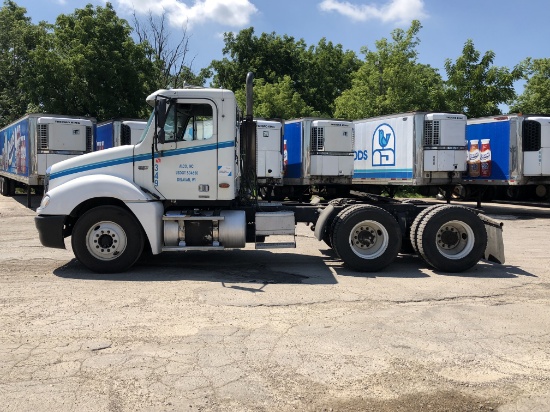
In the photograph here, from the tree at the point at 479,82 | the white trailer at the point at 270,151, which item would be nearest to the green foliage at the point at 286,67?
the tree at the point at 479,82

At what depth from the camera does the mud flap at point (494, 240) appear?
885 centimetres

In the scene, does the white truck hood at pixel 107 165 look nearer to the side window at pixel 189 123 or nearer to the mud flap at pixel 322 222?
the side window at pixel 189 123

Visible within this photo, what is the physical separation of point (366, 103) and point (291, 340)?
2971cm

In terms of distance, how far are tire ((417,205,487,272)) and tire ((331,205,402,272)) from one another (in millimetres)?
460

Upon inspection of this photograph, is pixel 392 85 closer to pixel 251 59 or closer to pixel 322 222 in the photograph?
pixel 251 59

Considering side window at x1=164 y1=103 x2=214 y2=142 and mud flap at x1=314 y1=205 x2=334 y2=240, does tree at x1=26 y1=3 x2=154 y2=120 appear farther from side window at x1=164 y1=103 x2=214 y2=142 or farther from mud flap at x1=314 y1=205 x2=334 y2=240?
mud flap at x1=314 y1=205 x2=334 y2=240

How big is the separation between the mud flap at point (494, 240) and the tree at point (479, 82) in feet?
69.3

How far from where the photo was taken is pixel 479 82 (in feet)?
93.1

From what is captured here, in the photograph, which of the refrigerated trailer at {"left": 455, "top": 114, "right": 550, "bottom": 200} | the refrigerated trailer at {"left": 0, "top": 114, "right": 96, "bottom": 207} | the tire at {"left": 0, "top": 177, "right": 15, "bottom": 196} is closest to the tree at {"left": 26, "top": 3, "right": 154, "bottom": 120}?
the tire at {"left": 0, "top": 177, "right": 15, "bottom": 196}

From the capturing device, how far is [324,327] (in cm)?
577

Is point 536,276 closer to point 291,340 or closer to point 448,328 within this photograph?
point 448,328

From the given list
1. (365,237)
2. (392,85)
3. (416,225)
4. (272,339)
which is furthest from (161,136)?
(392,85)

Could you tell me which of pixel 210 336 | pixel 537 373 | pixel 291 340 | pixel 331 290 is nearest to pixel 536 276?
pixel 331 290

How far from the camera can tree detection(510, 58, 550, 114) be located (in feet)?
124
